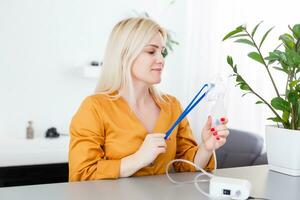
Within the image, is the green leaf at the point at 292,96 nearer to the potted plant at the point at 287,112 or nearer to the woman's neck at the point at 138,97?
the potted plant at the point at 287,112

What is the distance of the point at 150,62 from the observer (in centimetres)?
151

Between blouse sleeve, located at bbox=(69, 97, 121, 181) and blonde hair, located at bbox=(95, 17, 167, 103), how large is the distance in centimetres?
14

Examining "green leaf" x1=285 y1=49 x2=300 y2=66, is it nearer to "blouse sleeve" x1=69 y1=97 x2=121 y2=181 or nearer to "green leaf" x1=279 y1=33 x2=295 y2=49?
"green leaf" x1=279 y1=33 x2=295 y2=49

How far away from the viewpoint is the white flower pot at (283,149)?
4.16 feet


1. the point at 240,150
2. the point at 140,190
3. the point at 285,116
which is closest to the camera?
the point at 140,190

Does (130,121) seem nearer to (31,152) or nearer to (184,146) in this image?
(184,146)

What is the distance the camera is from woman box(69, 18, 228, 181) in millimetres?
1351

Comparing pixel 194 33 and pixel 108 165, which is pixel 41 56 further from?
pixel 108 165

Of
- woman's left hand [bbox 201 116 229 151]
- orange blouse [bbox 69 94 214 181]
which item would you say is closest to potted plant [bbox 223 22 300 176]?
woman's left hand [bbox 201 116 229 151]

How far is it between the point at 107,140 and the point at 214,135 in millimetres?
408

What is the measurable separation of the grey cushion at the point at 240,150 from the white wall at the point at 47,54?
1.46 metres

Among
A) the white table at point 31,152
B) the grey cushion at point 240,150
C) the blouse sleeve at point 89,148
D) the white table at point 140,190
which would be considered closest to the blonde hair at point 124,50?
the blouse sleeve at point 89,148

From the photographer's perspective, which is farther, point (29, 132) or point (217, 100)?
point (29, 132)

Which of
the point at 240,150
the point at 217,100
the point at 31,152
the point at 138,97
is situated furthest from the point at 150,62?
the point at 31,152
